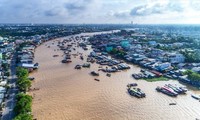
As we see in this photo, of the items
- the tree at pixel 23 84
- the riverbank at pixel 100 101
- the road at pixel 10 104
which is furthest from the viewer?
the tree at pixel 23 84

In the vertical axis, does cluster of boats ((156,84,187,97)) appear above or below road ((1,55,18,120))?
below

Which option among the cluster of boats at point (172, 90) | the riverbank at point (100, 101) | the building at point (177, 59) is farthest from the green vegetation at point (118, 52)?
the cluster of boats at point (172, 90)

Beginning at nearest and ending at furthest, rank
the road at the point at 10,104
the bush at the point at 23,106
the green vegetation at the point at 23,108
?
the green vegetation at the point at 23,108 → the bush at the point at 23,106 → the road at the point at 10,104

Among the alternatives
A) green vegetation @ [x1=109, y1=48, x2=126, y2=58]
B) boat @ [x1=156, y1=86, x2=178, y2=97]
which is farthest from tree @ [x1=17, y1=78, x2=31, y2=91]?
green vegetation @ [x1=109, y1=48, x2=126, y2=58]

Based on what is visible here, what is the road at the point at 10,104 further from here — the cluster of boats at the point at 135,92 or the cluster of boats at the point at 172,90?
the cluster of boats at the point at 172,90

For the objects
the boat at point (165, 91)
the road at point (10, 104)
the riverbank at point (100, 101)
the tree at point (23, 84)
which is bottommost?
the riverbank at point (100, 101)

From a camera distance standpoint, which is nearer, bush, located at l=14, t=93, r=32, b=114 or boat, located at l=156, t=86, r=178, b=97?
bush, located at l=14, t=93, r=32, b=114

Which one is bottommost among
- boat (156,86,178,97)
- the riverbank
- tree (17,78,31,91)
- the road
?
the riverbank

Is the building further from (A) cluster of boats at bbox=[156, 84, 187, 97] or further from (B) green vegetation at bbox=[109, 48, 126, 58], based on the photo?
(A) cluster of boats at bbox=[156, 84, 187, 97]

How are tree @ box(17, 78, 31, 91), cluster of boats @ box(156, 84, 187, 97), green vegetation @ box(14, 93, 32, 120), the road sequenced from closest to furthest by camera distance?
green vegetation @ box(14, 93, 32, 120) → the road → tree @ box(17, 78, 31, 91) → cluster of boats @ box(156, 84, 187, 97)

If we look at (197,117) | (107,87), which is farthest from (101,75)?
(197,117)
